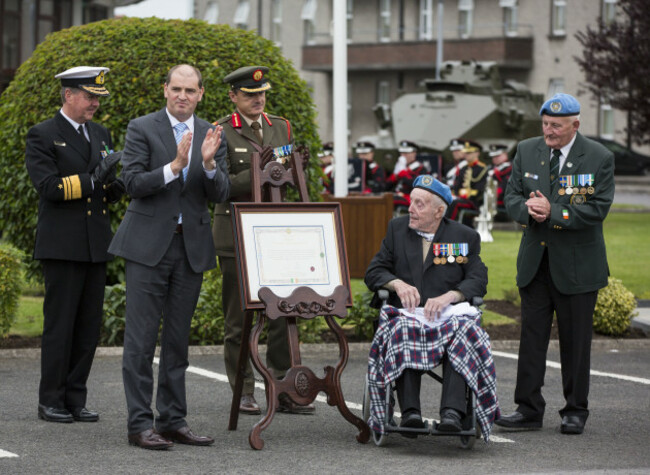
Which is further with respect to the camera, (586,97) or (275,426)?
(586,97)

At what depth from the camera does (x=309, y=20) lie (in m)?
63.6

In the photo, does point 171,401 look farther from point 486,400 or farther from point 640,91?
point 640,91

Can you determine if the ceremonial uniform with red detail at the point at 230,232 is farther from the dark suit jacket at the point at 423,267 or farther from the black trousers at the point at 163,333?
the dark suit jacket at the point at 423,267

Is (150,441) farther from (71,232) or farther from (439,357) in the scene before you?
(439,357)

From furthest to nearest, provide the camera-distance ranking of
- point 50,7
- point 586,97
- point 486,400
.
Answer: point 586,97, point 50,7, point 486,400

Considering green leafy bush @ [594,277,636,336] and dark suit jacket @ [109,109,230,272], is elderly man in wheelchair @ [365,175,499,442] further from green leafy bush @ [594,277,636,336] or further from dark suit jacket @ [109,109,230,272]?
green leafy bush @ [594,277,636,336]

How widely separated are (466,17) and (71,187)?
5077 cm

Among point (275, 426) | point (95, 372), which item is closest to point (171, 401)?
point (275, 426)

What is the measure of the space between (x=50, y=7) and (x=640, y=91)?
79.7ft

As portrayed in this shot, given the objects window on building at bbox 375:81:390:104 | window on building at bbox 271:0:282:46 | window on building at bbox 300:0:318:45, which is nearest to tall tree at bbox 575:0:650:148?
window on building at bbox 375:81:390:104

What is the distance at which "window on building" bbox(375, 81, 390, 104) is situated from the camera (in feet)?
200

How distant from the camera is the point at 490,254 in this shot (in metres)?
20.7

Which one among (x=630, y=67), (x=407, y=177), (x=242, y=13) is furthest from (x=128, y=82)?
(x=242, y=13)

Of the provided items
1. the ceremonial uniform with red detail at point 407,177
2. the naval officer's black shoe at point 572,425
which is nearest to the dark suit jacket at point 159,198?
the naval officer's black shoe at point 572,425
